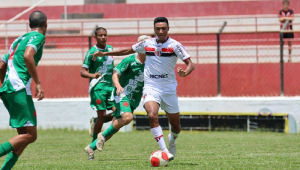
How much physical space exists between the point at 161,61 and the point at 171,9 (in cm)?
1454

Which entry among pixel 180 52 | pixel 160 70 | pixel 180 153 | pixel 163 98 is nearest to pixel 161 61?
pixel 160 70

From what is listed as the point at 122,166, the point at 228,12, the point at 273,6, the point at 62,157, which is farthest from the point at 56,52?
the point at 122,166

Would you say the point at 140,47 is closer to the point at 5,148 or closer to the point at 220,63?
the point at 5,148

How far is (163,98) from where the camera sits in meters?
8.30

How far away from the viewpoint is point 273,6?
2158 centimetres

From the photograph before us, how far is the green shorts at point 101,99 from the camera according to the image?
33.4ft

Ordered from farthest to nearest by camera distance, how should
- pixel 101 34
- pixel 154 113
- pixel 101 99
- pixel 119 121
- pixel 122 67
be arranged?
pixel 101 99 < pixel 101 34 < pixel 122 67 < pixel 119 121 < pixel 154 113

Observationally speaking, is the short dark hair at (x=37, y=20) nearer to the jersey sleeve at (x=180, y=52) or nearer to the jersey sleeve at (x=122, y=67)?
the jersey sleeve at (x=180, y=52)

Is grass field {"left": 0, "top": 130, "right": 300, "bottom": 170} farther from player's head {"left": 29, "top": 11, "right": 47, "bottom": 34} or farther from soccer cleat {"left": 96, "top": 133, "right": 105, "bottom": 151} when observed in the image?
player's head {"left": 29, "top": 11, "right": 47, "bottom": 34}

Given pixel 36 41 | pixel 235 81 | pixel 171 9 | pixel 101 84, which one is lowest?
pixel 235 81

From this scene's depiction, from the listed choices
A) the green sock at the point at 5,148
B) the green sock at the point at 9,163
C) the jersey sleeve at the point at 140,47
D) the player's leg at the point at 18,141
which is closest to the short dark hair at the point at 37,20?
the player's leg at the point at 18,141

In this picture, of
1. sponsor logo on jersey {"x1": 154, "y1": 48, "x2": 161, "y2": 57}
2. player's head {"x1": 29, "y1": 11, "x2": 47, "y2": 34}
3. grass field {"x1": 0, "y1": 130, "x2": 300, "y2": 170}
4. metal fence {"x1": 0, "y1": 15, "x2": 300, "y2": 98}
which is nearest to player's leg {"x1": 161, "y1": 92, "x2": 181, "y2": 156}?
grass field {"x1": 0, "y1": 130, "x2": 300, "y2": 170}

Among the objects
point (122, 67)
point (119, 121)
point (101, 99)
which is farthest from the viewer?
point (101, 99)

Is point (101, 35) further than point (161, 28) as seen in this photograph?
Yes
